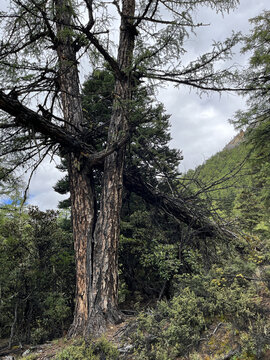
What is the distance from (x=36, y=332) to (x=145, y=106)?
600cm

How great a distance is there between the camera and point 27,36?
5223mm

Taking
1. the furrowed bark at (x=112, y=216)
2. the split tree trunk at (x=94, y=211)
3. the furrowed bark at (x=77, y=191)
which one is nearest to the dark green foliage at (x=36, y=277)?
the furrowed bark at (x=77, y=191)

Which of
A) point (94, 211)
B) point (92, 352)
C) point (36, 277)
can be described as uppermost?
point (94, 211)

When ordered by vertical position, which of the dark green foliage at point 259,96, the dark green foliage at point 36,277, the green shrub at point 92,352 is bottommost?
the green shrub at point 92,352

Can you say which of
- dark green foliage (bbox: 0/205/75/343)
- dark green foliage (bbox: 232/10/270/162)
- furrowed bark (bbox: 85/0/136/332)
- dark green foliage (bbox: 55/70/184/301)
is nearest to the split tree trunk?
furrowed bark (bbox: 85/0/136/332)

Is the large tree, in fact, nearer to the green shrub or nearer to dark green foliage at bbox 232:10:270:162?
the green shrub

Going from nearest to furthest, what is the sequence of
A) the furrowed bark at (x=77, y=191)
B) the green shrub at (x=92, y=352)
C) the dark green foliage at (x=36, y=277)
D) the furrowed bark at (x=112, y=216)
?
the green shrub at (x=92, y=352), the furrowed bark at (x=112, y=216), the furrowed bark at (x=77, y=191), the dark green foliage at (x=36, y=277)

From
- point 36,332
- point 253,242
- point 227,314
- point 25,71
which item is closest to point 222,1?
point 25,71

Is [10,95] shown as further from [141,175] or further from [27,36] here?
[141,175]

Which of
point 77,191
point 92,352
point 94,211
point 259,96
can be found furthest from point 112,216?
point 259,96

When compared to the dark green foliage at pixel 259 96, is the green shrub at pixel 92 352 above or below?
below

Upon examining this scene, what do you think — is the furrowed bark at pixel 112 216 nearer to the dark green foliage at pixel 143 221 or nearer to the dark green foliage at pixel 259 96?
the dark green foliage at pixel 143 221

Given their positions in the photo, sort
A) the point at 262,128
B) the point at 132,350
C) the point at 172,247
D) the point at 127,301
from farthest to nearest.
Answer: the point at 262,128 < the point at 127,301 < the point at 172,247 < the point at 132,350

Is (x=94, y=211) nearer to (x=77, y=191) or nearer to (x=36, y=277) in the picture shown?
(x=77, y=191)
